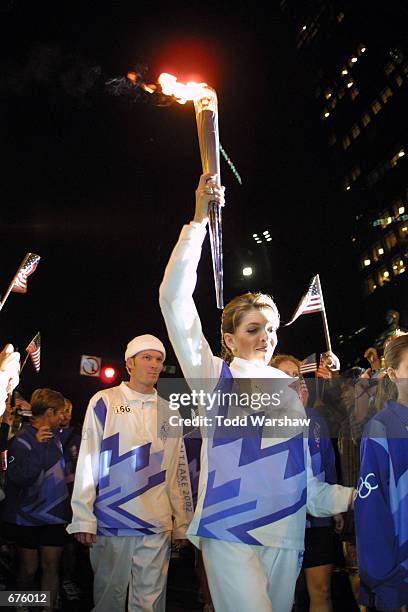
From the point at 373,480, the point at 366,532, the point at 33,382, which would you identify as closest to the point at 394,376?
the point at 373,480

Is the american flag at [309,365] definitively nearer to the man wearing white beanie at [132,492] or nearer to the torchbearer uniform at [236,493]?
the man wearing white beanie at [132,492]

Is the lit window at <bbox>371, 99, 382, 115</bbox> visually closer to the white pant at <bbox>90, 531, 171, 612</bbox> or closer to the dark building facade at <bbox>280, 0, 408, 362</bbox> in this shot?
the dark building facade at <bbox>280, 0, 408, 362</bbox>

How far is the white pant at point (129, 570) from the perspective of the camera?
3.95 m

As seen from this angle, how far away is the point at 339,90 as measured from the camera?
3019 inches

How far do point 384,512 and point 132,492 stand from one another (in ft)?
7.22

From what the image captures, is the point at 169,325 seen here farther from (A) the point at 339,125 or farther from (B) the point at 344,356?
(A) the point at 339,125

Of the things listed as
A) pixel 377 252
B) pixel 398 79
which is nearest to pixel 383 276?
pixel 377 252

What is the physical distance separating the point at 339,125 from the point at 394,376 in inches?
3093

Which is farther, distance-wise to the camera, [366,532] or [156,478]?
[156,478]

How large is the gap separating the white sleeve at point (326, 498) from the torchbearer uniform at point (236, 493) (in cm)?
49

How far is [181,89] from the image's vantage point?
383 centimetres

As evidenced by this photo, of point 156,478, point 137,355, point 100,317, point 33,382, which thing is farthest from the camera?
point 100,317

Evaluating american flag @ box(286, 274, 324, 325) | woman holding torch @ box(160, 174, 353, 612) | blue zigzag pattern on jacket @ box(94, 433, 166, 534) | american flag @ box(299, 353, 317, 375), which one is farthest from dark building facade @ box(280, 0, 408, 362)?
woman holding torch @ box(160, 174, 353, 612)

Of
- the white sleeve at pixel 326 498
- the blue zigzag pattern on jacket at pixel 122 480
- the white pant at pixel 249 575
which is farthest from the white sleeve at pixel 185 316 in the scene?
the blue zigzag pattern on jacket at pixel 122 480
